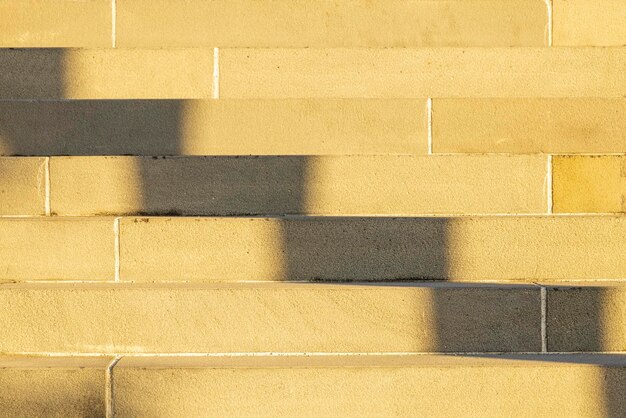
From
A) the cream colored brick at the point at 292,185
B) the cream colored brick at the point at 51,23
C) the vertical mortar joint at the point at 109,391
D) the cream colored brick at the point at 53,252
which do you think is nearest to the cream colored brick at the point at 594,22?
the cream colored brick at the point at 292,185

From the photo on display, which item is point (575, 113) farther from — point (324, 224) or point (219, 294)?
point (219, 294)

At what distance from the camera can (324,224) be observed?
3707 millimetres

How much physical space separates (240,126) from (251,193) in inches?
18.4

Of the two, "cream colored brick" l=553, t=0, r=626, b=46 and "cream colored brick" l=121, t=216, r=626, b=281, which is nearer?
"cream colored brick" l=121, t=216, r=626, b=281

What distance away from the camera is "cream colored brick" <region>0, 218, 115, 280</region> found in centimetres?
375

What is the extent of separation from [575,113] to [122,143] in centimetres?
235

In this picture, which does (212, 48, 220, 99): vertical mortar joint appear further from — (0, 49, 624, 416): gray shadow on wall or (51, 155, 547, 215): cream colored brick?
(51, 155, 547, 215): cream colored brick

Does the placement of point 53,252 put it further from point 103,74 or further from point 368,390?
point 368,390

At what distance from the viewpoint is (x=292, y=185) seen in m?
4.02

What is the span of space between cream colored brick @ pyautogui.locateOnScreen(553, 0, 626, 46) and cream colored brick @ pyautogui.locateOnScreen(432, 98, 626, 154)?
1093 millimetres

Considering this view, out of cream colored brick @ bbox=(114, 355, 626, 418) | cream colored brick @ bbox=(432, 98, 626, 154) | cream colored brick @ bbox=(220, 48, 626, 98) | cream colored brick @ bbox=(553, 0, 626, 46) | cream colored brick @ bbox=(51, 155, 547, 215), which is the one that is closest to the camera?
cream colored brick @ bbox=(114, 355, 626, 418)

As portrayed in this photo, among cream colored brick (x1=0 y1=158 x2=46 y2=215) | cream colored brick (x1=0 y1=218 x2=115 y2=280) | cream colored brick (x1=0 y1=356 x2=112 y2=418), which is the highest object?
cream colored brick (x1=0 y1=158 x2=46 y2=215)

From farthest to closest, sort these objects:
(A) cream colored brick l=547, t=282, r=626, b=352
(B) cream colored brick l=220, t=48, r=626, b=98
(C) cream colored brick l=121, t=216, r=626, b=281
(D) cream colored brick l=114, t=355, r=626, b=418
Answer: (B) cream colored brick l=220, t=48, r=626, b=98 → (C) cream colored brick l=121, t=216, r=626, b=281 → (A) cream colored brick l=547, t=282, r=626, b=352 → (D) cream colored brick l=114, t=355, r=626, b=418

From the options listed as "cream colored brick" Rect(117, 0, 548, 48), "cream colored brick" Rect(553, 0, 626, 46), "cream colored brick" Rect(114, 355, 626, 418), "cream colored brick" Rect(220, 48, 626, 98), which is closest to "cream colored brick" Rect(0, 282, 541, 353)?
"cream colored brick" Rect(114, 355, 626, 418)
